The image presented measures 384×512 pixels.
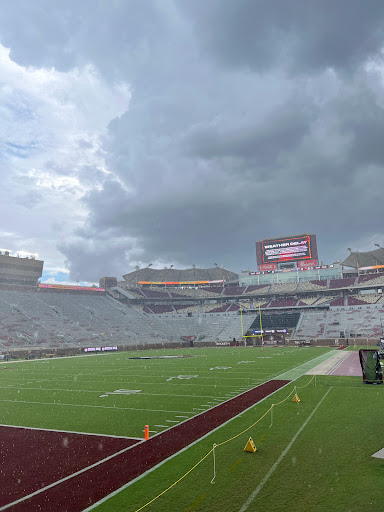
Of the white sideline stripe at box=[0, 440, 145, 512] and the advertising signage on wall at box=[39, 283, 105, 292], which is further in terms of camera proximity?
the advertising signage on wall at box=[39, 283, 105, 292]

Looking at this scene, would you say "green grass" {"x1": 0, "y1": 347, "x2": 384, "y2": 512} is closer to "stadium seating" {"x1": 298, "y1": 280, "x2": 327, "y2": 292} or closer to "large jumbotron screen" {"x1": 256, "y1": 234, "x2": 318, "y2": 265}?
"large jumbotron screen" {"x1": 256, "y1": 234, "x2": 318, "y2": 265}

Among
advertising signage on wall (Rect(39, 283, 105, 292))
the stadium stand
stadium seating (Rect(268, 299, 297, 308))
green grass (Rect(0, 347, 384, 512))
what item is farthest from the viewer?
the stadium stand

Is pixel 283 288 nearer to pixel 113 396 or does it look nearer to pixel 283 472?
Answer: pixel 113 396

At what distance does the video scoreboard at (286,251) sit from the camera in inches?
3066

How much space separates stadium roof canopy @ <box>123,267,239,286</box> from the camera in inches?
3821

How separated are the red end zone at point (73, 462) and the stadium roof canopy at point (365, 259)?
3079 inches

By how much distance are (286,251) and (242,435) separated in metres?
71.8

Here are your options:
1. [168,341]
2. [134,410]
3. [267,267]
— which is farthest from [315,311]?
[134,410]

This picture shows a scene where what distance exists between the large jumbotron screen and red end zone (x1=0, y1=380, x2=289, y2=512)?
68899 mm

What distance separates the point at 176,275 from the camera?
99875mm

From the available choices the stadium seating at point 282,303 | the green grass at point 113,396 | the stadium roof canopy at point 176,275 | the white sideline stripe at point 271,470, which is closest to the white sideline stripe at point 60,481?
the green grass at point 113,396

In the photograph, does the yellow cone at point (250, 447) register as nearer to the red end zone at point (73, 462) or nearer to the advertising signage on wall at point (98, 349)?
the red end zone at point (73, 462)

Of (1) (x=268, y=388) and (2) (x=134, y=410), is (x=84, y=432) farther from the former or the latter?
(1) (x=268, y=388)

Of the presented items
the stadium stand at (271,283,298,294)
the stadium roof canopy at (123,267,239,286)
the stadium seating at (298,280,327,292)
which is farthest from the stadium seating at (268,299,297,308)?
the stadium roof canopy at (123,267,239,286)
